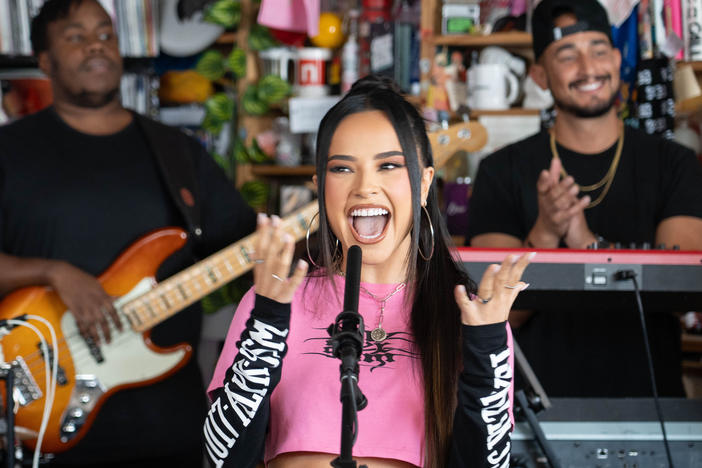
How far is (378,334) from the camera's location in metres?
1.29

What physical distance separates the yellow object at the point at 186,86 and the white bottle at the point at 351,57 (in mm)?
622

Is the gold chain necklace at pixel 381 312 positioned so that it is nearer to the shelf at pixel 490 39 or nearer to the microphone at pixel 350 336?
the microphone at pixel 350 336

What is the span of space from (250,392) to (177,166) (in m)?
1.49

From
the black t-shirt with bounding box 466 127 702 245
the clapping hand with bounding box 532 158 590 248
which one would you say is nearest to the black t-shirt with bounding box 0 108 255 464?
the black t-shirt with bounding box 466 127 702 245

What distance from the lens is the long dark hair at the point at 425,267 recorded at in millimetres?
1220

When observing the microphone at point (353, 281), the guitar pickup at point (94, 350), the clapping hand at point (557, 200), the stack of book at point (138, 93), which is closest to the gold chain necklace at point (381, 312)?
the microphone at point (353, 281)

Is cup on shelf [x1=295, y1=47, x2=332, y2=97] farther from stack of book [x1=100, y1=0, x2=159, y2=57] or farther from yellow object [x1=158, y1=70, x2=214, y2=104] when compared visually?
stack of book [x1=100, y1=0, x2=159, y2=57]

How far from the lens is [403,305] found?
134 cm

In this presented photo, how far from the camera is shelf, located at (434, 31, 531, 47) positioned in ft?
9.80

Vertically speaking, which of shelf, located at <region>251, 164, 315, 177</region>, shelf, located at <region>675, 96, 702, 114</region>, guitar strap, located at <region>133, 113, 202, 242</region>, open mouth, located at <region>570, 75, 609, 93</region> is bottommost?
shelf, located at <region>251, 164, 315, 177</region>

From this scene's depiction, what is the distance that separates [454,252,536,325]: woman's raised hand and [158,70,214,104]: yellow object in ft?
8.48

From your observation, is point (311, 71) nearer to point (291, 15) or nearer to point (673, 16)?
point (291, 15)

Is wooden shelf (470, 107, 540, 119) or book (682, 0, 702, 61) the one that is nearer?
book (682, 0, 702, 61)

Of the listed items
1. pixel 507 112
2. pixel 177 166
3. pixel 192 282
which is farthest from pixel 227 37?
pixel 192 282
